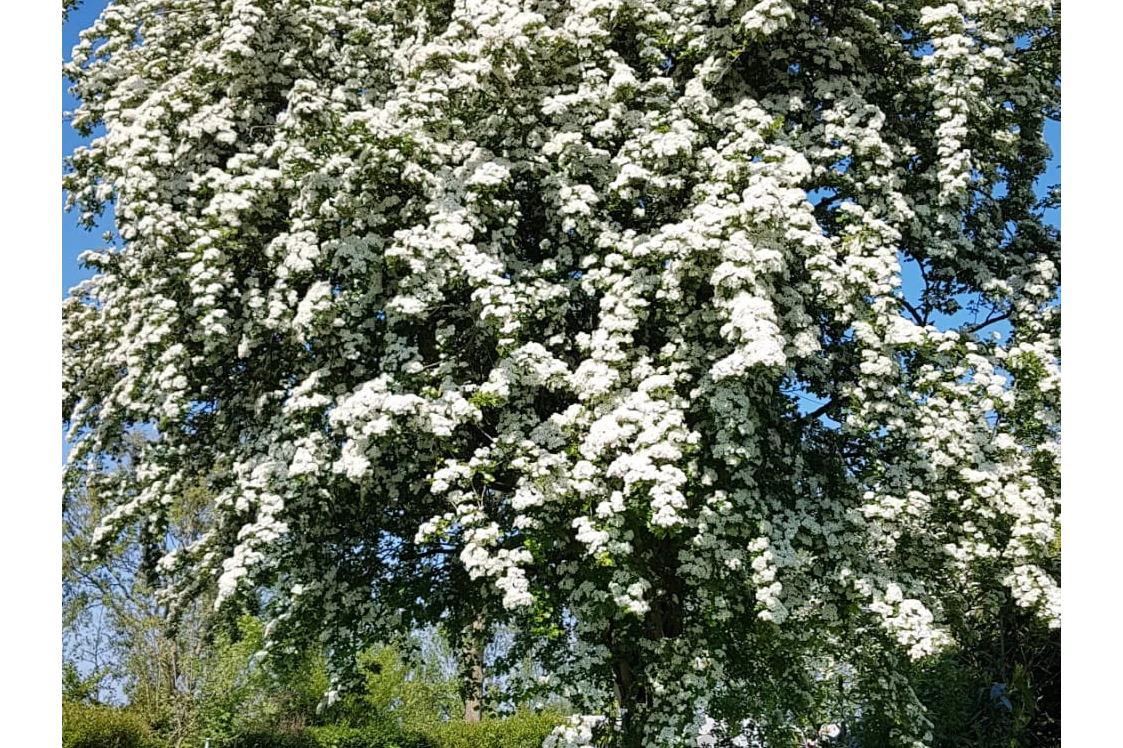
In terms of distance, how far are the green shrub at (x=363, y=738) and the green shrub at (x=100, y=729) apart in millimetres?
3792

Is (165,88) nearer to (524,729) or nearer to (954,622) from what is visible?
(954,622)

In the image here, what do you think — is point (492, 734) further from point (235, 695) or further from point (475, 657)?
point (475, 657)

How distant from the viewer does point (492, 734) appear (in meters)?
18.9

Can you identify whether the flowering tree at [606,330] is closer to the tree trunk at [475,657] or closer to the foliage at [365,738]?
the tree trunk at [475,657]

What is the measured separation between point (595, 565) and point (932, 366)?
377 centimetres

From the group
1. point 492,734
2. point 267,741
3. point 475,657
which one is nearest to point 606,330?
point 475,657

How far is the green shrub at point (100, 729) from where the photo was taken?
44.2 feet

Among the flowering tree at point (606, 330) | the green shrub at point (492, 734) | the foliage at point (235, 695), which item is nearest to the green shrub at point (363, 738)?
the green shrub at point (492, 734)

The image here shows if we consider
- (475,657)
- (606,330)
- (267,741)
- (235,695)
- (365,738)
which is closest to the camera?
(606,330)

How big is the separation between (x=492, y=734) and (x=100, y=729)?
7.80 metres

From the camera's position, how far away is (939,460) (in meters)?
8.03

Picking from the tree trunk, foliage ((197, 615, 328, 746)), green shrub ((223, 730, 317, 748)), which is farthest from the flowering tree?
green shrub ((223, 730, 317, 748))

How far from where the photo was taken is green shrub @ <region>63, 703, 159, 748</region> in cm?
1346
